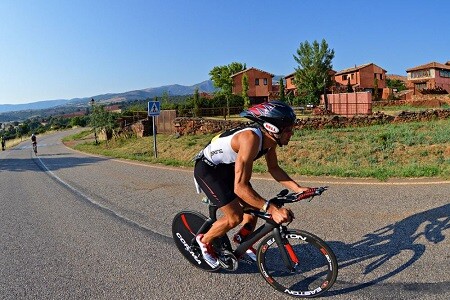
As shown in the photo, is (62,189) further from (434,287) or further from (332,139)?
(332,139)

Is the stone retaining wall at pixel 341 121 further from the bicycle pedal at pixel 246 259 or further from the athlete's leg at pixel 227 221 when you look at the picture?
the athlete's leg at pixel 227 221

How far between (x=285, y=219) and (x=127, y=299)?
166cm

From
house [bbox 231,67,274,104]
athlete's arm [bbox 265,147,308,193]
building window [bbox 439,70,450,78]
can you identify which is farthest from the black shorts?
building window [bbox 439,70,450,78]

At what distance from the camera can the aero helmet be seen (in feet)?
10.7

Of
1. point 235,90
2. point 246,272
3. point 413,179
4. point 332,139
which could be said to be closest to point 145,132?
point 332,139

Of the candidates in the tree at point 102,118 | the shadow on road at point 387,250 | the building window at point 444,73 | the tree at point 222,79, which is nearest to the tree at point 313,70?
the tree at point 222,79

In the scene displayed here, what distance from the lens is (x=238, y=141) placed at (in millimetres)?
3352

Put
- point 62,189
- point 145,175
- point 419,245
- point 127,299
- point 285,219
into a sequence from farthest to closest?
point 145,175 → point 62,189 → point 419,245 → point 127,299 → point 285,219

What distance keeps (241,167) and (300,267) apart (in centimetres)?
139

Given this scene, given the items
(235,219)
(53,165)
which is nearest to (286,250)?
(235,219)

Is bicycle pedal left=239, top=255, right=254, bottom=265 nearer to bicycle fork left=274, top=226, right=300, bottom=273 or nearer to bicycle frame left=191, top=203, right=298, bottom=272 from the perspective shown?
bicycle frame left=191, top=203, right=298, bottom=272

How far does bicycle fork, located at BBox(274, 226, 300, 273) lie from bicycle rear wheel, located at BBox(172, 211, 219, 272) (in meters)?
0.81

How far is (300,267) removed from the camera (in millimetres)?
3852

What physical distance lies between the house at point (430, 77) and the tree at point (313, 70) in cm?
2929
